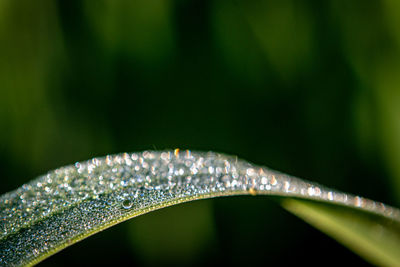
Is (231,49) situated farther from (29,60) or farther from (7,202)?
(7,202)

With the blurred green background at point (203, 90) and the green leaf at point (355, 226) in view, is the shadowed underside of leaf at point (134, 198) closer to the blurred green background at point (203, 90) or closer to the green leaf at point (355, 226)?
the green leaf at point (355, 226)

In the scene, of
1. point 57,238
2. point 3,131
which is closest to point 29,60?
point 3,131

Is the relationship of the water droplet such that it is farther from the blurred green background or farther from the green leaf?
the blurred green background

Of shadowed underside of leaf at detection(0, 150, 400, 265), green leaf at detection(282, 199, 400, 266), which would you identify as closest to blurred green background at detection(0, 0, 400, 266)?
shadowed underside of leaf at detection(0, 150, 400, 265)

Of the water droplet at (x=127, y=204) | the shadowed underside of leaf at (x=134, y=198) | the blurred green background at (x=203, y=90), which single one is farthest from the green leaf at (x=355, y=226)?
the blurred green background at (x=203, y=90)

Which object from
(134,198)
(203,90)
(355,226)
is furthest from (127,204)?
(203,90)

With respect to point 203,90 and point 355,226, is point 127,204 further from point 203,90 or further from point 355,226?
point 203,90
